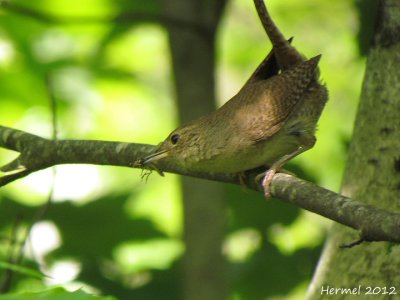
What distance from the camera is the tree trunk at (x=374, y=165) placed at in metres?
3.20

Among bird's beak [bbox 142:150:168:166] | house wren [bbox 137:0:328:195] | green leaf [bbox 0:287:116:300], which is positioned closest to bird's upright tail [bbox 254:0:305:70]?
house wren [bbox 137:0:328:195]

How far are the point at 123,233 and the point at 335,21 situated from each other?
12.5 feet

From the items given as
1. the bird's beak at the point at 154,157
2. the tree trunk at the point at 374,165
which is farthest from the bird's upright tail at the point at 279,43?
the bird's beak at the point at 154,157

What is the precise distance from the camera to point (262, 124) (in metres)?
3.71

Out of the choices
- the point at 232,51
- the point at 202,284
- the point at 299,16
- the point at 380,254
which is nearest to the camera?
the point at 380,254

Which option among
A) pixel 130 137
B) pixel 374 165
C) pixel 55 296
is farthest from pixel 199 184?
pixel 55 296

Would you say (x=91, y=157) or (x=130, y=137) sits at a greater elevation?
(x=130, y=137)

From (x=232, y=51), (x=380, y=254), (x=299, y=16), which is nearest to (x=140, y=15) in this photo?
(x=380, y=254)

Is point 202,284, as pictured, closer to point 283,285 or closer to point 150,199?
point 283,285

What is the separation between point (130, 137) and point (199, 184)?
241cm

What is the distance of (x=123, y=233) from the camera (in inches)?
172

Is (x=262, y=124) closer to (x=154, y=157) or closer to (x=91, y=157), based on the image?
(x=154, y=157)

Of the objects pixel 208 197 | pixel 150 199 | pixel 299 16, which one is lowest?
pixel 208 197

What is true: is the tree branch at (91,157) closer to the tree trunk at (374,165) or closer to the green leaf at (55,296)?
the tree trunk at (374,165)
